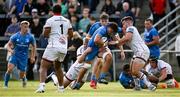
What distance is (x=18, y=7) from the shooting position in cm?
3428

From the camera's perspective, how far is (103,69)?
26.2 metres

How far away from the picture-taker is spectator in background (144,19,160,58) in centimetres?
2684

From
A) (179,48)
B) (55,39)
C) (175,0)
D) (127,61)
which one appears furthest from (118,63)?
(55,39)

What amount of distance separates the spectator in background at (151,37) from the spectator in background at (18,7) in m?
8.43

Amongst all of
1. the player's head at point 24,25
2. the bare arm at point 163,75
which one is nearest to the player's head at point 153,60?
the bare arm at point 163,75

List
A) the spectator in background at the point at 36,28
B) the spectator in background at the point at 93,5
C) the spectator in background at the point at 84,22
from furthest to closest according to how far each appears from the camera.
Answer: the spectator in background at the point at 93,5 < the spectator in background at the point at 36,28 < the spectator in background at the point at 84,22

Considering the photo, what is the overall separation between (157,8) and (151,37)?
302 inches

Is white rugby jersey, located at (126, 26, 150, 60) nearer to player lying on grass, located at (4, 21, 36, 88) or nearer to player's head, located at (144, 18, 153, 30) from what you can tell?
player's head, located at (144, 18, 153, 30)

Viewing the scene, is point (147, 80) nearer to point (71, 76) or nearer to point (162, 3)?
point (71, 76)

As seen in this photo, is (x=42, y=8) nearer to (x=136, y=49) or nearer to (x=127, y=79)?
(x=127, y=79)

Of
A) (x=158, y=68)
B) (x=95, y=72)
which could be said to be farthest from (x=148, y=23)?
(x=95, y=72)

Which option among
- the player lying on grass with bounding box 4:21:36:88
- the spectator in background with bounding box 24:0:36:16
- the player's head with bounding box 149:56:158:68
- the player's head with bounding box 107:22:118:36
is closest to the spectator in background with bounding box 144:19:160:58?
the player's head with bounding box 149:56:158:68

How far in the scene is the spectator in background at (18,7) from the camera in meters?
34.1

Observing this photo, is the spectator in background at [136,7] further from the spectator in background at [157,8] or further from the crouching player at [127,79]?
the crouching player at [127,79]
